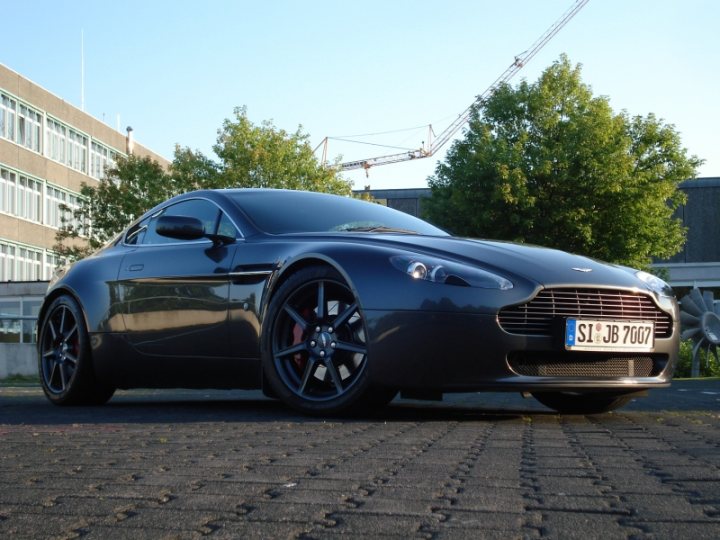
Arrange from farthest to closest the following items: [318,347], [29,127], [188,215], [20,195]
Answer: [29,127], [20,195], [188,215], [318,347]

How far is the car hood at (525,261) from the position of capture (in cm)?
568

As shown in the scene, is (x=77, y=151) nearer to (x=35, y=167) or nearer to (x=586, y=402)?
(x=35, y=167)

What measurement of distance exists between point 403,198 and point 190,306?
68.0 meters

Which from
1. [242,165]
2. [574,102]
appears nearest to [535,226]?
[574,102]

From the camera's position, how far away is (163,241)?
7301mm

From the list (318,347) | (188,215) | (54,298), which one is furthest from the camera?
(54,298)

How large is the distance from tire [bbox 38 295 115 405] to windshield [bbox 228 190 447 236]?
151cm

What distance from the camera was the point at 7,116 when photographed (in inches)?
2004

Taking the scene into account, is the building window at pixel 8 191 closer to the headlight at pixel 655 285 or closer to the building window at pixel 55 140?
the building window at pixel 55 140

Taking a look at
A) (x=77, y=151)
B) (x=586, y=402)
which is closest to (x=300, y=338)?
(x=586, y=402)

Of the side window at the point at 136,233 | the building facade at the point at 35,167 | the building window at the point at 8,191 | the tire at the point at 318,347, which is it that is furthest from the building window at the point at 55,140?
the tire at the point at 318,347

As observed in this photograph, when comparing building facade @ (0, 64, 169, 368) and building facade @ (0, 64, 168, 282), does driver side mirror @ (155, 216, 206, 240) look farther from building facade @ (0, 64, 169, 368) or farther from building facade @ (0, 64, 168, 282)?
building facade @ (0, 64, 168, 282)

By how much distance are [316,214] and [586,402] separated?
6.61 ft

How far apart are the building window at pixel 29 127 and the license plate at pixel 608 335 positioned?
1967 inches
